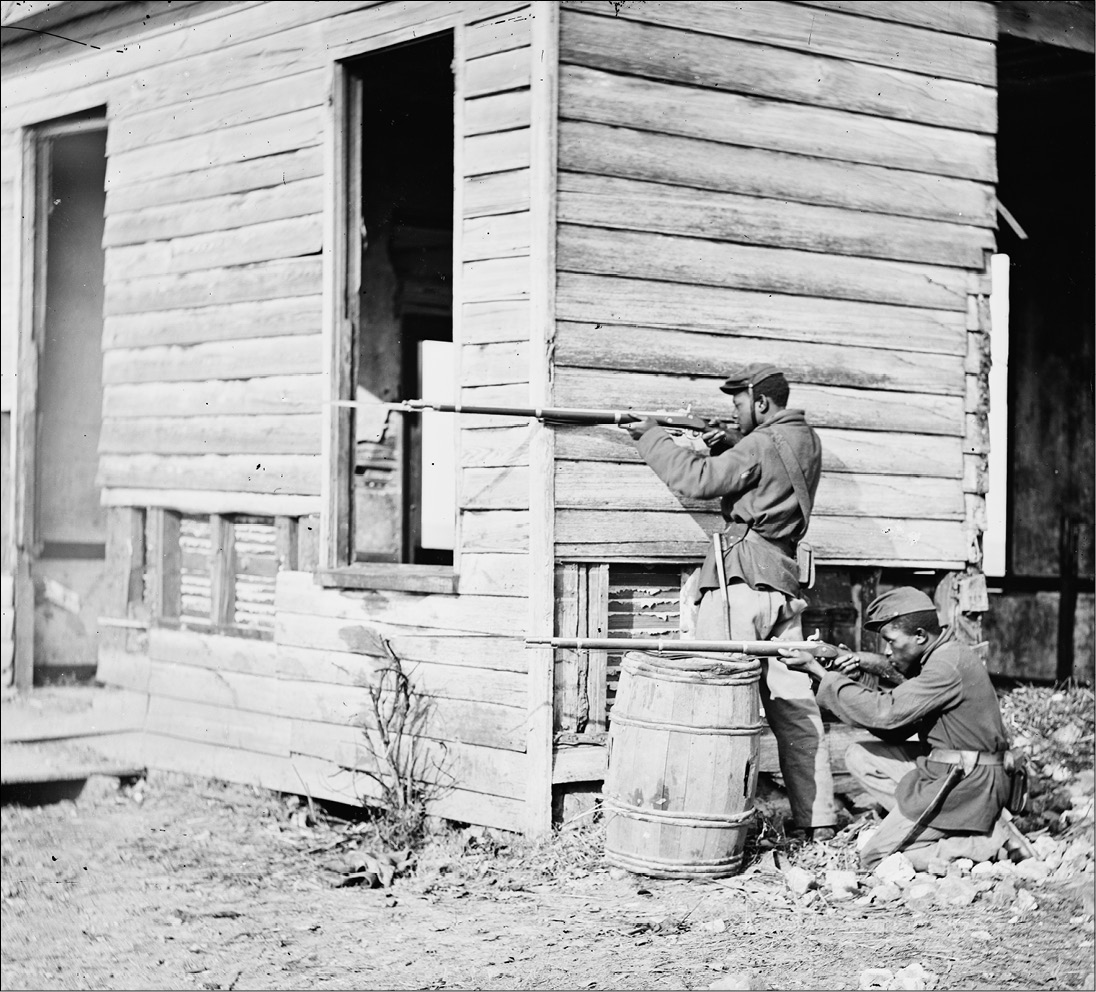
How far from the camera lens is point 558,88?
722 cm

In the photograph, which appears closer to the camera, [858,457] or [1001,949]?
[1001,949]

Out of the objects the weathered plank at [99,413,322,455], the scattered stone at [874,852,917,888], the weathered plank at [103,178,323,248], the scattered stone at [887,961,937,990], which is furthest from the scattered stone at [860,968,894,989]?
the weathered plank at [103,178,323,248]

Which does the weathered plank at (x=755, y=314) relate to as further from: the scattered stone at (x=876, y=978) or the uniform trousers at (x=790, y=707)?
the scattered stone at (x=876, y=978)

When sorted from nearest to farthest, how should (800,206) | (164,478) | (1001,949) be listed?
1. (1001,949)
2. (800,206)
3. (164,478)

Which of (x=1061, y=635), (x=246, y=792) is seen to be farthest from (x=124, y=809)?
(x=1061, y=635)

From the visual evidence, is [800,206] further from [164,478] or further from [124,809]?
[124,809]

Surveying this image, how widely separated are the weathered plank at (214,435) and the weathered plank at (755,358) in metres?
2.09

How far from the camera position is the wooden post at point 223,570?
30.7 feet

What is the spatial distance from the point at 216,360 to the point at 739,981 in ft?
18.7

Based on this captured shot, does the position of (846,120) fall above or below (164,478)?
above

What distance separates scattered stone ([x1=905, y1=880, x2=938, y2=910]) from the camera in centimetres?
615

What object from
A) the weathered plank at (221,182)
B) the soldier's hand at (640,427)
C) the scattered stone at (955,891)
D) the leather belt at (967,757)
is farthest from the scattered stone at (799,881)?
the weathered plank at (221,182)

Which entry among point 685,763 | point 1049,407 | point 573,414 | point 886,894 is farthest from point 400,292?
point 886,894

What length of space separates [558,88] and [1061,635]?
7.13 m
